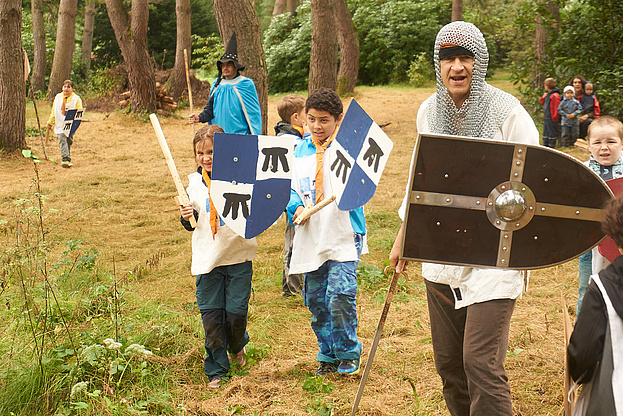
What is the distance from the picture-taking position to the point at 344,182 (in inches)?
146

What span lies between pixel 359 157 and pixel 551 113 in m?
10.5

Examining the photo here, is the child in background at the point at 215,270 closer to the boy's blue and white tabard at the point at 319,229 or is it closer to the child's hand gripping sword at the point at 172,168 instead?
the child's hand gripping sword at the point at 172,168

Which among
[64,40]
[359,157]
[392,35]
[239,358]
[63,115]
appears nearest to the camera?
[359,157]

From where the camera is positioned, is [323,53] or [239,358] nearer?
[239,358]

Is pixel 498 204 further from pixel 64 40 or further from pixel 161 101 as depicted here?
pixel 64 40

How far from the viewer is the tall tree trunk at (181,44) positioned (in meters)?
20.6

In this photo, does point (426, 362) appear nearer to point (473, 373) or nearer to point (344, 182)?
point (344, 182)

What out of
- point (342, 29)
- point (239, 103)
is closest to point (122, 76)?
point (342, 29)

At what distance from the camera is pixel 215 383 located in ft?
12.6

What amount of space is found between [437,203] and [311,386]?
1.76 meters

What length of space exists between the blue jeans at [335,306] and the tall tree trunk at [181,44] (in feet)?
58.7

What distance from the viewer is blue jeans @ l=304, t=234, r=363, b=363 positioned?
376 cm

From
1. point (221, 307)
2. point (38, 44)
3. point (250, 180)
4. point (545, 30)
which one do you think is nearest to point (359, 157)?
point (250, 180)

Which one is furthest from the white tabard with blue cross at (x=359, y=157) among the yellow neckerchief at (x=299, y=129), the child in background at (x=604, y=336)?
the child in background at (x=604, y=336)
